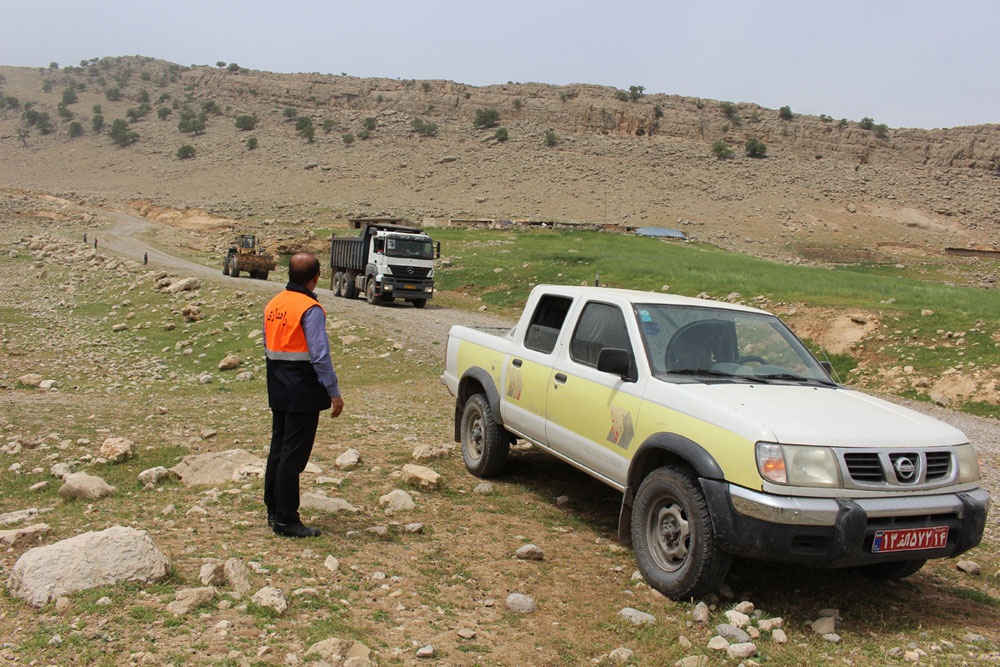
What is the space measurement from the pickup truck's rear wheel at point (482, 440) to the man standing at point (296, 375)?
211 cm

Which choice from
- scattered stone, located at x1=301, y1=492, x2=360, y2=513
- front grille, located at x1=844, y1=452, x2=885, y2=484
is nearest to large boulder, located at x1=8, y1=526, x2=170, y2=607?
scattered stone, located at x1=301, y1=492, x2=360, y2=513

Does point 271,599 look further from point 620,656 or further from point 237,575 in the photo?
point 620,656

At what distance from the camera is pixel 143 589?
412 cm

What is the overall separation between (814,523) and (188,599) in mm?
3498

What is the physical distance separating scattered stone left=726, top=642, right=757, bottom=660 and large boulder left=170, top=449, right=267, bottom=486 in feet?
14.8

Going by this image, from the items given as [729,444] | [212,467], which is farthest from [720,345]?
[212,467]

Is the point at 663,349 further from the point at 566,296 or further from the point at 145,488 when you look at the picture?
the point at 145,488

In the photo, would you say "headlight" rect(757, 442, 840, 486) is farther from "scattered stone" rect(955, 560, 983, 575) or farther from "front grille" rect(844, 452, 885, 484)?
"scattered stone" rect(955, 560, 983, 575)

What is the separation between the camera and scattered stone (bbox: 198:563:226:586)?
4.28 meters

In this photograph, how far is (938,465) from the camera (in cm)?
452

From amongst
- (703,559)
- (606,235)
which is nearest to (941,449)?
(703,559)

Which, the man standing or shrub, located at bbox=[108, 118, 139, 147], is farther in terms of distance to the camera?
shrub, located at bbox=[108, 118, 139, 147]

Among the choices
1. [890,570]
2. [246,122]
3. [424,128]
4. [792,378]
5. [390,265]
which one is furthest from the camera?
[246,122]

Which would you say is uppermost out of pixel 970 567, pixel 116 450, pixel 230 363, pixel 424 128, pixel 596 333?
pixel 424 128
